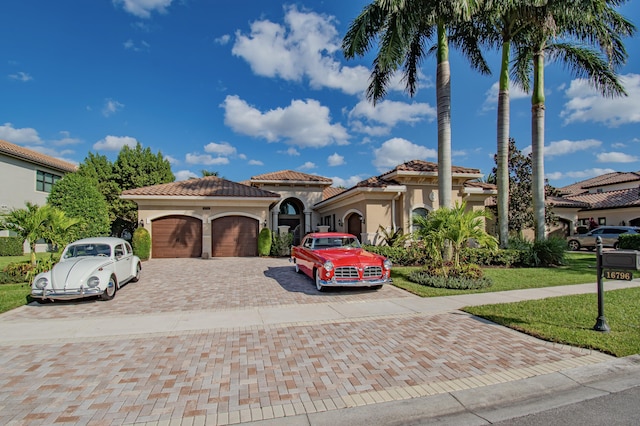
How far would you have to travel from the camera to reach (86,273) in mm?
7980

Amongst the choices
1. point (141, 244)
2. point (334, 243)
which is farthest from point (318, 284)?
point (141, 244)

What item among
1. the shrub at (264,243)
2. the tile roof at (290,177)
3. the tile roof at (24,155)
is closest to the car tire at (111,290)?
the shrub at (264,243)

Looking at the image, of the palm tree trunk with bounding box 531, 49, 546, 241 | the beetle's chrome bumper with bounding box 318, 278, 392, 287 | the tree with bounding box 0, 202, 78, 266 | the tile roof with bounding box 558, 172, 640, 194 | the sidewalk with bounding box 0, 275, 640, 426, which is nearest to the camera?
the sidewalk with bounding box 0, 275, 640, 426

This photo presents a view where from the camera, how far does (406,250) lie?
14.3 metres

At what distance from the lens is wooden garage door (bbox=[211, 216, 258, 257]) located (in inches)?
763

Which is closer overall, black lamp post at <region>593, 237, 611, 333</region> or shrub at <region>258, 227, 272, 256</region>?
black lamp post at <region>593, 237, 611, 333</region>

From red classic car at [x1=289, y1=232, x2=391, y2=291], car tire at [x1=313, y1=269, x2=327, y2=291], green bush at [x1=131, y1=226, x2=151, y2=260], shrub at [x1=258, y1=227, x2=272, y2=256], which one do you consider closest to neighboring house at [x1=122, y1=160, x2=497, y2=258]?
shrub at [x1=258, y1=227, x2=272, y2=256]

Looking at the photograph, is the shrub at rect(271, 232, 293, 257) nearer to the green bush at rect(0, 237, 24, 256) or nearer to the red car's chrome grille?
the red car's chrome grille

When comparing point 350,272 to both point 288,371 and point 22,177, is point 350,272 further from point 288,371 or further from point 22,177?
point 22,177

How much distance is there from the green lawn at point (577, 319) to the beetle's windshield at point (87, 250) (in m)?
9.53

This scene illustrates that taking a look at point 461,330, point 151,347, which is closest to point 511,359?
point 461,330

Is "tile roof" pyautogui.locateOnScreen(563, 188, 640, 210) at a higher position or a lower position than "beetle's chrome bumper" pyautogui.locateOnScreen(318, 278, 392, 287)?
higher

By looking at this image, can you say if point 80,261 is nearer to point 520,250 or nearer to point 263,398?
point 263,398

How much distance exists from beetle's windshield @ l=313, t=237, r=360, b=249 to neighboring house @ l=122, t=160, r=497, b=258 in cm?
657
